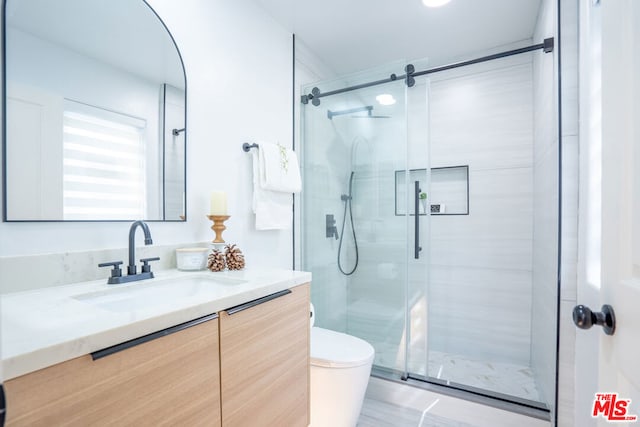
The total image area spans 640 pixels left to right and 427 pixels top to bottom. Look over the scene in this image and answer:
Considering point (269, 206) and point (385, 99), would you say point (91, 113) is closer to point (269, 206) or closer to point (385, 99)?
point (269, 206)

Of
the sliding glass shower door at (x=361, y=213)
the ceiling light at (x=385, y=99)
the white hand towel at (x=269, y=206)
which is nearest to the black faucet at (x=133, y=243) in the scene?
the white hand towel at (x=269, y=206)

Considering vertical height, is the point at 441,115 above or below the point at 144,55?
above

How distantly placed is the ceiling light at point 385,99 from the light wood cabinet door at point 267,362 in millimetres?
1431

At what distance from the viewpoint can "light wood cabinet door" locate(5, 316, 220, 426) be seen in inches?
19.7

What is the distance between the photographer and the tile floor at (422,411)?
1.63 m

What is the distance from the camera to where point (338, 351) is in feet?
4.92

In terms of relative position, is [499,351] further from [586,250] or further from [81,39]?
[81,39]

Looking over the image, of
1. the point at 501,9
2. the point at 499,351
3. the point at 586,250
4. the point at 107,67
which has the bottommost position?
the point at 499,351

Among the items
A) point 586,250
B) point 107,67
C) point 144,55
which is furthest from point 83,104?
point 586,250

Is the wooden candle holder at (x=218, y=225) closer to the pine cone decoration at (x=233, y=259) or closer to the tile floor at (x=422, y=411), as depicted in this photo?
the pine cone decoration at (x=233, y=259)

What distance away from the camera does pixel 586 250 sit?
124 cm

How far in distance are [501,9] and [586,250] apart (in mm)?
1577

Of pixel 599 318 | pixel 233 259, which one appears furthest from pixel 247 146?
pixel 599 318

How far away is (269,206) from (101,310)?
1115 millimetres
